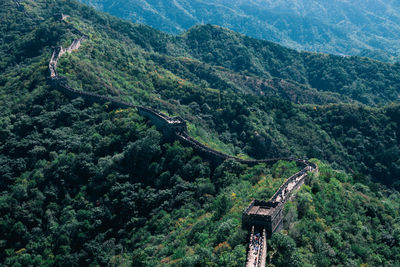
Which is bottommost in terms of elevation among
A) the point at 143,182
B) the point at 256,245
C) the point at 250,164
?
the point at 143,182

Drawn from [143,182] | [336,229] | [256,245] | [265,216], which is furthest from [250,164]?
[256,245]

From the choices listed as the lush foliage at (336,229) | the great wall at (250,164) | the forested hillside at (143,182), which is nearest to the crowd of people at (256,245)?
the great wall at (250,164)

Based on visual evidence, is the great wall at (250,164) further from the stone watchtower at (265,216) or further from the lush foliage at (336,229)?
the lush foliage at (336,229)

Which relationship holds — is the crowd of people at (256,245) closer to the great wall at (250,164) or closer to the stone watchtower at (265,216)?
the great wall at (250,164)

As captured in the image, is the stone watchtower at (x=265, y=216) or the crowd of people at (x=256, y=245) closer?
the crowd of people at (x=256, y=245)

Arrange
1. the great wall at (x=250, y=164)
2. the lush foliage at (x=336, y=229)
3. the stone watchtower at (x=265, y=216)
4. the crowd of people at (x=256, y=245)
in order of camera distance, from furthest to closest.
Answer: the lush foliage at (x=336, y=229)
the stone watchtower at (x=265, y=216)
the great wall at (x=250, y=164)
the crowd of people at (x=256, y=245)

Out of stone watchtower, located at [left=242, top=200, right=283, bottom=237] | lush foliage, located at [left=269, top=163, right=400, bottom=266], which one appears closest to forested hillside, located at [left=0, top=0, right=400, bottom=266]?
lush foliage, located at [left=269, top=163, right=400, bottom=266]

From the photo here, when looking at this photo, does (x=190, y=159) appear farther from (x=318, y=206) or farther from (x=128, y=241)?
(x=318, y=206)

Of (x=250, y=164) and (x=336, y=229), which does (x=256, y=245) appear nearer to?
(x=336, y=229)

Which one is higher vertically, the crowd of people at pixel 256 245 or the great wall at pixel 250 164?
the great wall at pixel 250 164

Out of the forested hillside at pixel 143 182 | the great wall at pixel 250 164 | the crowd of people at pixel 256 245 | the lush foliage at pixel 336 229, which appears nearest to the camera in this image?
the crowd of people at pixel 256 245
